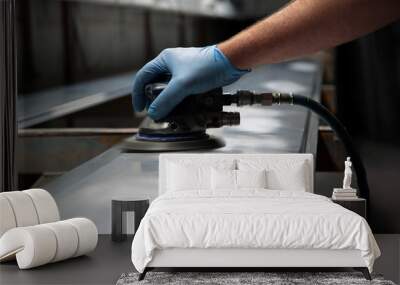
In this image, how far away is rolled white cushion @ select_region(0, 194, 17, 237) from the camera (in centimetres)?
345

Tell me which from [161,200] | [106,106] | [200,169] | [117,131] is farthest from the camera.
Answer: [106,106]

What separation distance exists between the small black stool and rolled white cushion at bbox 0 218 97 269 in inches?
19.9

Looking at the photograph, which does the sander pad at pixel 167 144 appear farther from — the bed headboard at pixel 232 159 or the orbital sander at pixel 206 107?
the orbital sander at pixel 206 107

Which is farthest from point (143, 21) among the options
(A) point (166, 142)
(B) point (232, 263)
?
(B) point (232, 263)

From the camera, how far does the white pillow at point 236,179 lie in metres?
3.87

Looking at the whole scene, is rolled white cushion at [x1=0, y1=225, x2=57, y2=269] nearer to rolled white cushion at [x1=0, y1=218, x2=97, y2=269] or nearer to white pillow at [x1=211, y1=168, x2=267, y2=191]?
rolled white cushion at [x1=0, y1=218, x2=97, y2=269]

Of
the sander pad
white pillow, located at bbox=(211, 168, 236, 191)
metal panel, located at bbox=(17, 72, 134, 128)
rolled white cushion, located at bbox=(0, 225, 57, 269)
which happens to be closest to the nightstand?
white pillow, located at bbox=(211, 168, 236, 191)

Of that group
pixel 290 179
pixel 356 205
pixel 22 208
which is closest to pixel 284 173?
pixel 290 179

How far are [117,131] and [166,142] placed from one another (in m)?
0.53

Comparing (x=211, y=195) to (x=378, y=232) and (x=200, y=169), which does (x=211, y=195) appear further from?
(x=378, y=232)

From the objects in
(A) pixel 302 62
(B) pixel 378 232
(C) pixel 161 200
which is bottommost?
(B) pixel 378 232

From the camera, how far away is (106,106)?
5.45m

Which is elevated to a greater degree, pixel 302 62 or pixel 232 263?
pixel 302 62

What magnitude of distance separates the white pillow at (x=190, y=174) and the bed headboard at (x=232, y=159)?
28 mm
